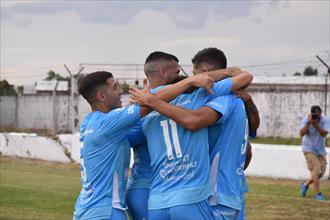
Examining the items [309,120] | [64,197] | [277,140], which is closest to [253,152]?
[309,120]

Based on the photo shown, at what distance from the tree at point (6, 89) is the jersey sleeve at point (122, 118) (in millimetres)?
38524

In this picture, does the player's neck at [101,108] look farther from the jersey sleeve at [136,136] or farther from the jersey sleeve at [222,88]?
the jersey sleeve at [222,88]

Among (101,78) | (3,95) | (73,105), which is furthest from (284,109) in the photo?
(101,78)

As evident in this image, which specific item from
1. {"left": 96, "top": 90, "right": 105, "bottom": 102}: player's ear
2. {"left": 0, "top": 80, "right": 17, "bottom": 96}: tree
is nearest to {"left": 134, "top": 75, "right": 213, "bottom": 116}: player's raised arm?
{"left": 96, "top": 90, "right": 105, "bottom": 102}: player's ear

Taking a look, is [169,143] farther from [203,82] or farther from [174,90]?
[203,82]

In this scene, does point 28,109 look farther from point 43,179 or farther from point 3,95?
point 43,179

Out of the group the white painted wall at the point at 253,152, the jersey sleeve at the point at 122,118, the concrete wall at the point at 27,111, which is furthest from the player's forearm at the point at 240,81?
the concrete wall at the point at 27,111

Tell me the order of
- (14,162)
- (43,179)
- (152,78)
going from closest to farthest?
(152,78) → (43,179) → (14,162)

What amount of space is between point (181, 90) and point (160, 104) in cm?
19

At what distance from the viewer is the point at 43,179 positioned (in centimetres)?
1742

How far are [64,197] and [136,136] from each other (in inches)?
343

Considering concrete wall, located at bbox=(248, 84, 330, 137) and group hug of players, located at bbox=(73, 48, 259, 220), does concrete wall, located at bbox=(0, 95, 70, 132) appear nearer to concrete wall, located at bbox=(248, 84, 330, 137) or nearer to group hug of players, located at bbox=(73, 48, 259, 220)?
concrete wall, located at bbox=(248, 84, 330, 137)

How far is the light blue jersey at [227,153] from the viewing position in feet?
16.5

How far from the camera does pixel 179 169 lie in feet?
15.9
